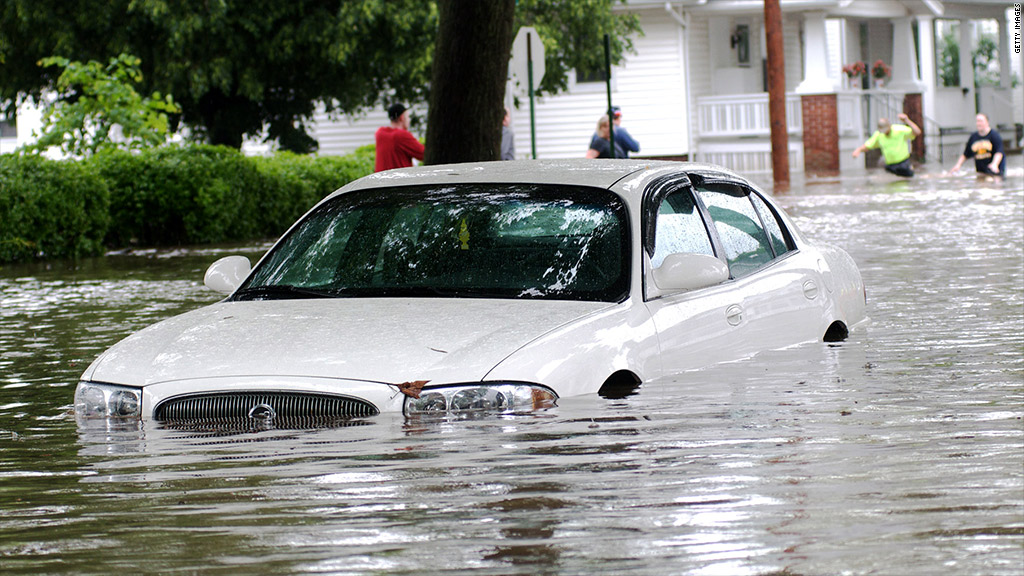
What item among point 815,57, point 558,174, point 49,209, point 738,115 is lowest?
point 49,209

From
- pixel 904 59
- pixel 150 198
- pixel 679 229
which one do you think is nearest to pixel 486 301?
pixel 679 229

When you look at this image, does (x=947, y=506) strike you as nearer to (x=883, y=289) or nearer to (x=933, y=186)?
(x=883, y=289)

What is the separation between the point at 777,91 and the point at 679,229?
23.7 meters

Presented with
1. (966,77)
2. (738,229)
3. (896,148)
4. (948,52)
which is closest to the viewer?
(738,229)

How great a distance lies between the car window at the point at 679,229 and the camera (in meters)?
6.77

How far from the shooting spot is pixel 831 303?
7844 millimetres

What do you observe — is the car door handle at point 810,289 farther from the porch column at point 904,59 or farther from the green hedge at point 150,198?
the porch column at point 904,59

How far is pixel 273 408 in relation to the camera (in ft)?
18.1

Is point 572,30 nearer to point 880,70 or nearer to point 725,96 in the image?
point 725,96

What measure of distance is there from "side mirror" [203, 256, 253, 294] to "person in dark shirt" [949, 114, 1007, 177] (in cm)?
2571

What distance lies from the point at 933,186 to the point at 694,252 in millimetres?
22714

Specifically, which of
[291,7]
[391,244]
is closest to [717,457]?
[391,244]

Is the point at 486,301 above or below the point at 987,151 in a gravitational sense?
below

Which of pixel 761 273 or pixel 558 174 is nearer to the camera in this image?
pixel 558 174
